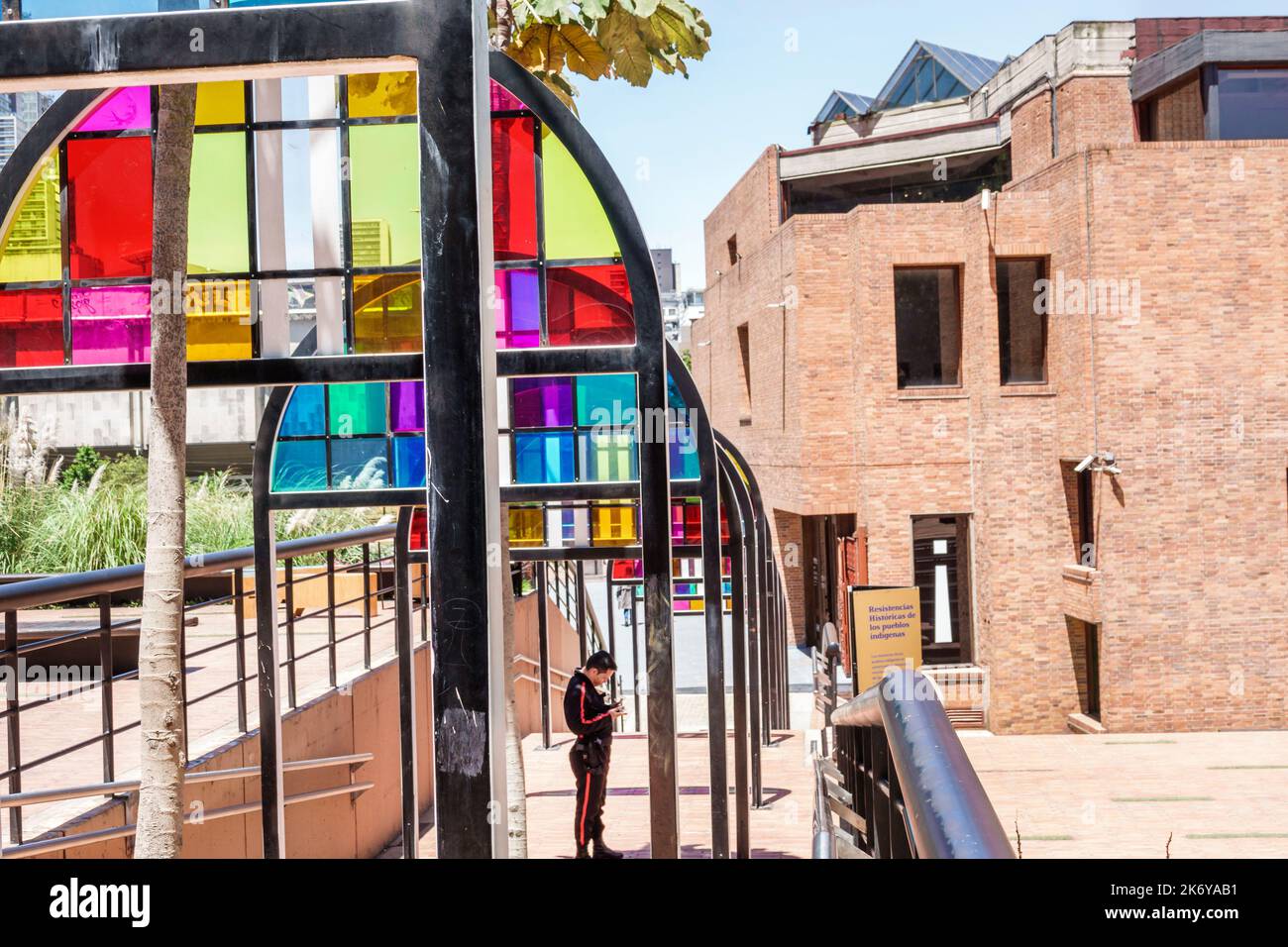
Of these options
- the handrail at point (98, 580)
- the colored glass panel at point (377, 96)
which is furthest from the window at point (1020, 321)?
the colored glass panel at point (377, 96)

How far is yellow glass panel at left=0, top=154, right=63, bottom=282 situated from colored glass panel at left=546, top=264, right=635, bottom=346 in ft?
6.60

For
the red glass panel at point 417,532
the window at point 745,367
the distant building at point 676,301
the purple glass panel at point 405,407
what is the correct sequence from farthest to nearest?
the distant building at point 676,301 < the window at point 745,367 < the red glass panel at point 417,532 < the purple glass panel at point 405,407

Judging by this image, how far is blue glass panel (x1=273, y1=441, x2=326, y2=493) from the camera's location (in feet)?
21.7

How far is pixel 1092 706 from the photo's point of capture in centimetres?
2091

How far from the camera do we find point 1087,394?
19906 mm

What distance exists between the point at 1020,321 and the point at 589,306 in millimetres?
18572

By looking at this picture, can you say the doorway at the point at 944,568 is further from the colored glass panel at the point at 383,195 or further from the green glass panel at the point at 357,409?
the colored glass panel at the point at 383,195

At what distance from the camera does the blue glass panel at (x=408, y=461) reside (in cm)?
682

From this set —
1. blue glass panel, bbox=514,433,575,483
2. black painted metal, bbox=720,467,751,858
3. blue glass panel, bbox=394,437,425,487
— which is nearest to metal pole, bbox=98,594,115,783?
blue glass panel, bbox=394,437,425,487

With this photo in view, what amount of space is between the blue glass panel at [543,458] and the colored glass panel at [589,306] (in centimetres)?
192

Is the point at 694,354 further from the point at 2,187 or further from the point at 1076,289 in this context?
the point at 2,187

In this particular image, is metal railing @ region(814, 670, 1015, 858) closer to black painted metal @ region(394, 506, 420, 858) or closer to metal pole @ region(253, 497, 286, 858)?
metal pole @ region(253, 497, 286, 858)

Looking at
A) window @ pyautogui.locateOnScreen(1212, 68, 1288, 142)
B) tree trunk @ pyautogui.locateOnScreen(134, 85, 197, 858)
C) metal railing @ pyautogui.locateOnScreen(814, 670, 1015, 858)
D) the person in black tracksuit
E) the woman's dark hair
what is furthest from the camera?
window @ pyautogui.locateOnScreen(1212, 68, 1288, 142)

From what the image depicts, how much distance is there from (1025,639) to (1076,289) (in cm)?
665
